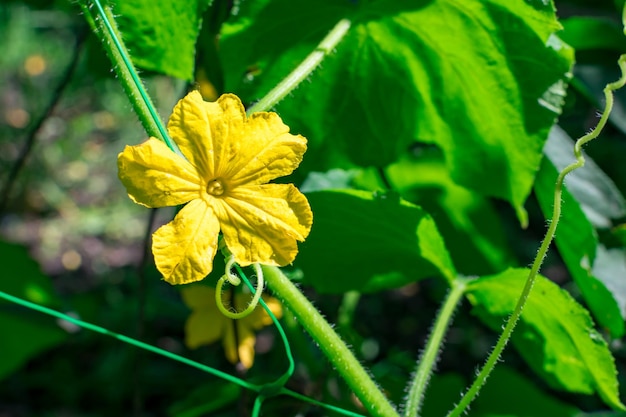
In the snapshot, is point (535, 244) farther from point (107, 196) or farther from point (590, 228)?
point (107, 196)

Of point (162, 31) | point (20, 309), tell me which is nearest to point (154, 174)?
point (162, 31)

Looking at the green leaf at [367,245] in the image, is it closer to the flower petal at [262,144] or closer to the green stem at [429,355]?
the green stem at [429,355]

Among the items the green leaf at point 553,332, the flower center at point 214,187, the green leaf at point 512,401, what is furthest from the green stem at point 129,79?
the green leaf at point 512,401

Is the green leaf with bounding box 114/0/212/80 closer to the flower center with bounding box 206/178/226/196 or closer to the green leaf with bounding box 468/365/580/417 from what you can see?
the flower center with bounding box 206/178/226/196

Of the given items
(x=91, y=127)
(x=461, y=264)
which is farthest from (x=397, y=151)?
(x=91, y=127)

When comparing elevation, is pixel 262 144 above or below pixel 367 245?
above

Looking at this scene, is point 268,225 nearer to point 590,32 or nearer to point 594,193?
point 594,193

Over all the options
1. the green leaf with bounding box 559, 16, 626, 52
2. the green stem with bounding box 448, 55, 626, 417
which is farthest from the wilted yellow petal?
the green leaf with bounding box 559, 16, 626, 52
